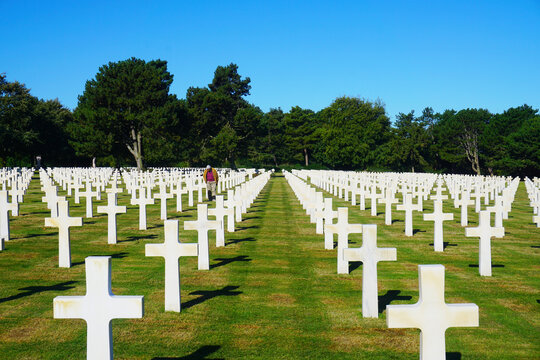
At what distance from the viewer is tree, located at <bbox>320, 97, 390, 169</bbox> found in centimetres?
8619

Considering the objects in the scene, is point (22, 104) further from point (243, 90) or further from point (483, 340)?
point (483, 340)

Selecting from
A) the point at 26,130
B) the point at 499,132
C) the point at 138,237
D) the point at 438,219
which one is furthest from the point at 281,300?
the point at 499,132

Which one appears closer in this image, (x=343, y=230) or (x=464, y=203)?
(x=343, y=230)

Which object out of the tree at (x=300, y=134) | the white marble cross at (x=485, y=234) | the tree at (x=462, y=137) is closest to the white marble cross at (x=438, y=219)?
the white marble cross at (x=485, y=234)

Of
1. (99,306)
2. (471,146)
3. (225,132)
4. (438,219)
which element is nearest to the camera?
(99,306)

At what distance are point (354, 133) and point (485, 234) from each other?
81.0 m

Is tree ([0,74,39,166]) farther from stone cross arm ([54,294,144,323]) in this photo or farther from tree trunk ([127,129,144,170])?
stone cross arm ([54,294,144,323])

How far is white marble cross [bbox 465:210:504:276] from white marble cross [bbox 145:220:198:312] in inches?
189

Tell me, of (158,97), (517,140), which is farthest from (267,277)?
(517,140)

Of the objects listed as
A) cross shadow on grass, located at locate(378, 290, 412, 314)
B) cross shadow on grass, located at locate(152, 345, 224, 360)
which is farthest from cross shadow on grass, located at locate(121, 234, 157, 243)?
cross shadow on grass, located at locate(152, 345, 224, 360)

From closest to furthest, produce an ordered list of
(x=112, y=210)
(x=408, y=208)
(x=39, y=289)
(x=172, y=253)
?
(x=172, y=253) < (x=39, y=289) < (x=112, y=210) < (x=408, y=208)

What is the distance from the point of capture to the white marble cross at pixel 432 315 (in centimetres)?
377

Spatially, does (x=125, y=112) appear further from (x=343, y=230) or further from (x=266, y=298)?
(x=266, y=298)

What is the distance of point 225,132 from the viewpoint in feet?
239
